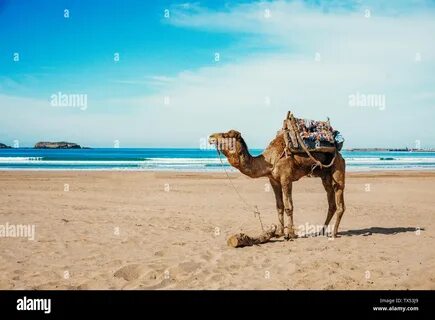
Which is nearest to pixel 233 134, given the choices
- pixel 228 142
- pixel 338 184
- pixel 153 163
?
pixel 228 142

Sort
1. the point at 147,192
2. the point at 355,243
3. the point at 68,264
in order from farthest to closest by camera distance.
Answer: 1. the point at 147,192
2. the point at 355,243
3. the point at 68,264

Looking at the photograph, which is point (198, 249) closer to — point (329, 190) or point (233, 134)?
point (233, 134)

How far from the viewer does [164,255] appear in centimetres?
912

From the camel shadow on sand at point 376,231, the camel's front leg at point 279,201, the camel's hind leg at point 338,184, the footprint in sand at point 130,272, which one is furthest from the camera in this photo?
the camel shadow on sand at point 376,231

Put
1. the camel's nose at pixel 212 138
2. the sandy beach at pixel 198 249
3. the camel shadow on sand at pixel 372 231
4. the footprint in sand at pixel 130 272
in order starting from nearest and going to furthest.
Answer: the sandy beach at pixel 198 249, the footprint in sand at pixel 130 272, the camel's nose at pixel 212 138, the camel shadow on sand at pixel 372 231

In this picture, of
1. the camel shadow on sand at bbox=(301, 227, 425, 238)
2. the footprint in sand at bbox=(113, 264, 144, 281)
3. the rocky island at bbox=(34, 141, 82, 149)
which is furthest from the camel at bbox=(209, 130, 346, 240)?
the rocky island at bbox=(34, 141, 82, 149)

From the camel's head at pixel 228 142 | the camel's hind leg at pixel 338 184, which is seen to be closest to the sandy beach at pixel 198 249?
the camel's hind leg at pixel 338 184

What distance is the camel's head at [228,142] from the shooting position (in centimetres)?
957

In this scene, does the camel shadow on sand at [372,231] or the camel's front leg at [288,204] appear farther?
the camel shadow on sand at [372,231]

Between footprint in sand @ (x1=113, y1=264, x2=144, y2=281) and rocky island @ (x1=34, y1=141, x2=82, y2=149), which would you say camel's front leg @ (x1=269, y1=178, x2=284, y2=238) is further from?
rocky island @ (x1=34, y1=141, x2=82, y2=149)

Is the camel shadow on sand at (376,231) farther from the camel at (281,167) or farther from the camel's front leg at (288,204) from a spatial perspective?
the camel's front leg at (288,204)
